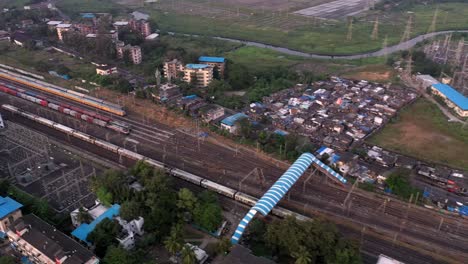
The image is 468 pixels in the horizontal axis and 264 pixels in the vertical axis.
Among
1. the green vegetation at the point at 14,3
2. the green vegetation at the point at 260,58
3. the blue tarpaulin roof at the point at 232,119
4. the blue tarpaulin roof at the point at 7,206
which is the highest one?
the green vegetation at the point at 14,3

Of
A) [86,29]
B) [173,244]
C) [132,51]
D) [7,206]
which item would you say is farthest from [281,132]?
[86,29]

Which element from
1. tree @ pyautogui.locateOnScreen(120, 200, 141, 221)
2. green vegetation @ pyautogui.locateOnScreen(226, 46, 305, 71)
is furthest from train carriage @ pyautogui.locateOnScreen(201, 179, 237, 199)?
green vegetation @ pyautogui.locateOnScreen(226, 46, 305, 71)

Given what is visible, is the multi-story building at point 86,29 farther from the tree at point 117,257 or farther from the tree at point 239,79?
the tree at point 117,257

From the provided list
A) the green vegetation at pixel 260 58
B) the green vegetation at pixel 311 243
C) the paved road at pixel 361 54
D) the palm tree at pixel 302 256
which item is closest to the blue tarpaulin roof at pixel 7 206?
the green vegetation at pixel 311 243

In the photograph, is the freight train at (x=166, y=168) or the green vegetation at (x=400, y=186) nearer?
the freight train at (x=166, y=168)

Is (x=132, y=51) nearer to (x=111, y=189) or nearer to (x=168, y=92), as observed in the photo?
(x=168, y=92)

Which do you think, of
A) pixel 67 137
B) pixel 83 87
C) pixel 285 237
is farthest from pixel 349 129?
pixel 83 87

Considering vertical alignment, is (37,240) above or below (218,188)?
above
